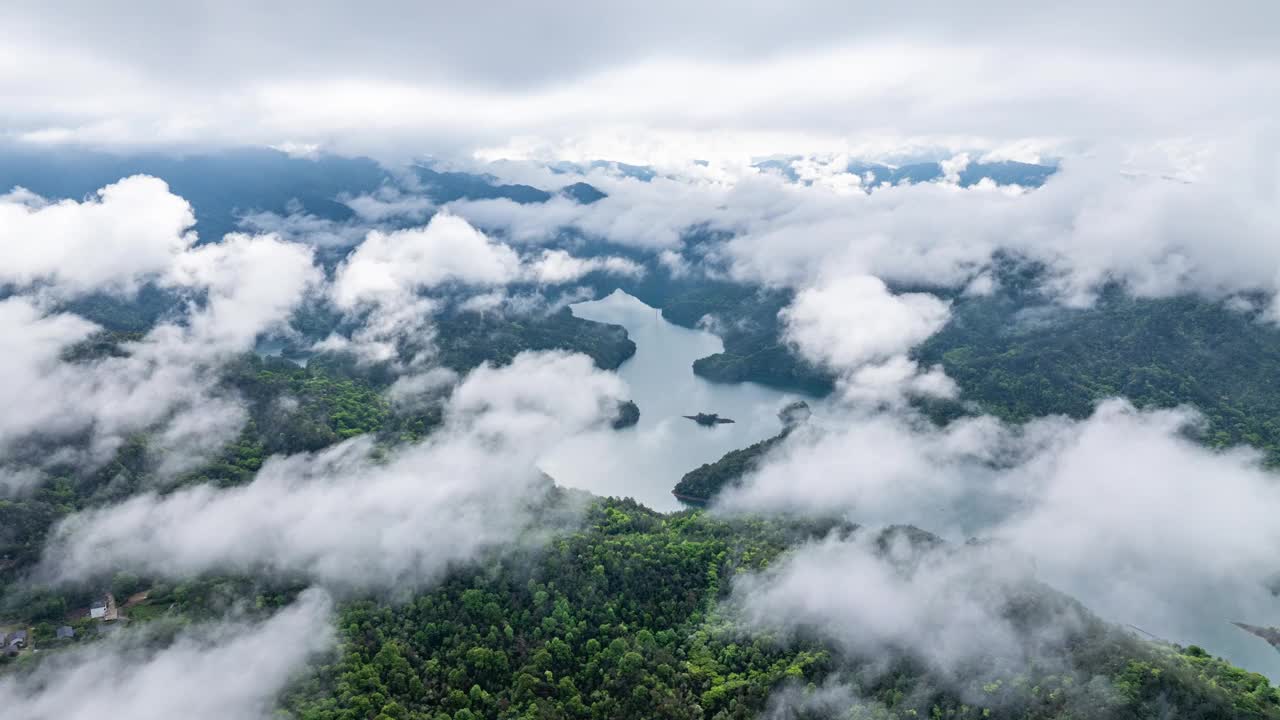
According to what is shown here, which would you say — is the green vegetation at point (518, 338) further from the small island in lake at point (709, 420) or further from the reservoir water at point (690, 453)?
the small island in lake at point (709, 420)

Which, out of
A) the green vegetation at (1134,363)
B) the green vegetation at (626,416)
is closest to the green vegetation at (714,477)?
the green vegetation at (626,416)

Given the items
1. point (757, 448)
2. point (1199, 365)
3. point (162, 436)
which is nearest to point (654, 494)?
point (757, 448)

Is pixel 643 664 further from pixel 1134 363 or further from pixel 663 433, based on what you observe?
pixel 1134 363

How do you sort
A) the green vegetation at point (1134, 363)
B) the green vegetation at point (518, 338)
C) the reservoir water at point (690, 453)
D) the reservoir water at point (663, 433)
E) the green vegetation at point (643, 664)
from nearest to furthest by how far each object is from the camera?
1. the green vegetation at point (643, 664)
2. the reservoir water at point (690, 453)
3. the reservoir water at point (663, 433)
4. the green vegetation at point (1134, 363)
5. the green vegetation at point (518, 338)

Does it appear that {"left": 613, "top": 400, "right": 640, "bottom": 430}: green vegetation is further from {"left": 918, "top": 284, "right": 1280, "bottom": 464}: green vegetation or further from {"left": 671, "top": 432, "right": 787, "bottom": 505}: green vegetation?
{"left": 918, "top": 284, "right": 1280, "bottom": 464}: green vegetation

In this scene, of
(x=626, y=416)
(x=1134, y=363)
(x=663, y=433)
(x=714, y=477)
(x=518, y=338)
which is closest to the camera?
(x=714, y=477)

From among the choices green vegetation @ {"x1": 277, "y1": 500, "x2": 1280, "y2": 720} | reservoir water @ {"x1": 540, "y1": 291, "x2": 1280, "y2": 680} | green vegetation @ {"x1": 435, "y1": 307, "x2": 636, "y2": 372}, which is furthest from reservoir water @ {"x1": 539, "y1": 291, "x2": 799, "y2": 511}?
green vegetation @ {"x1": 277, "y1": 500, "x2": 1280, "y2": 720}

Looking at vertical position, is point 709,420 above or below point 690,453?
above

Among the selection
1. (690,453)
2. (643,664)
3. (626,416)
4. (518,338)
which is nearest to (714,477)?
(690,453)
